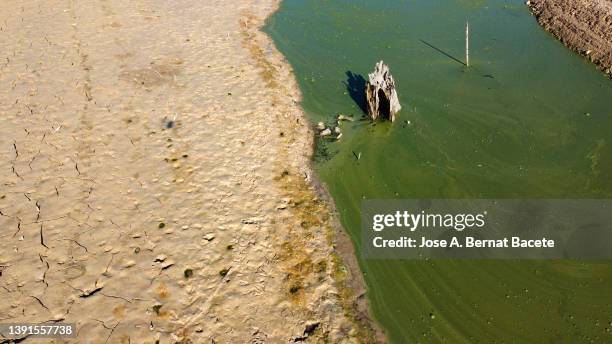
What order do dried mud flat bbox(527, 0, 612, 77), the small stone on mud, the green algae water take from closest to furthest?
the green algae water → the small stone on mud → dried mud flat bbox(527, 0, 612, 77)

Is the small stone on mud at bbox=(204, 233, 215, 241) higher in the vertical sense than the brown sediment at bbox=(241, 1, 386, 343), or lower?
lower

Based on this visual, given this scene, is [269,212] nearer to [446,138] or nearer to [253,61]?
[446,138]

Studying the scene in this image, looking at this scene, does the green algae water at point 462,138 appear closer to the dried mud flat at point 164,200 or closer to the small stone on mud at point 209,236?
the dried mud flat at point 164,200

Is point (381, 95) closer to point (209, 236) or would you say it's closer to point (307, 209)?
point (307, 209)

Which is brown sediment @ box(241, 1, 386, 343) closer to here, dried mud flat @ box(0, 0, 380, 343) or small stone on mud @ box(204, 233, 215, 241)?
dried mud flat @ box(0, 0, 380, 343)
